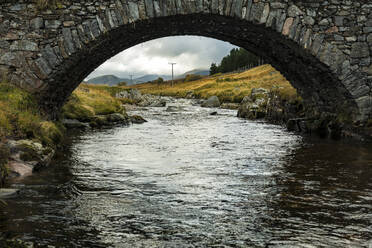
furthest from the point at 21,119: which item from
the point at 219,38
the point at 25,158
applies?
the point at 219,38

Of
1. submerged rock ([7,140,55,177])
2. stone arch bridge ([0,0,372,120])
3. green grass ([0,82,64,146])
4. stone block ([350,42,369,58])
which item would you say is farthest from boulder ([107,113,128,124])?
stone block ([350,42,369,58])

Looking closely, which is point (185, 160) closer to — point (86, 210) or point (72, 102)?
point (86, 210)

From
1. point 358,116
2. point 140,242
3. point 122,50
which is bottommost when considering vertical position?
point 140,242

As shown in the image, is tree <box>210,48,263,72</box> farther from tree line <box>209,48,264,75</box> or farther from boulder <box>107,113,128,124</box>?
boulder <box>107,113,128,124</box>

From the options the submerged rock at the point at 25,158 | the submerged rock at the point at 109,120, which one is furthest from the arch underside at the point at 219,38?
the submerged rock at the point at 109,120

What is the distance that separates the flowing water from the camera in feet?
16.5

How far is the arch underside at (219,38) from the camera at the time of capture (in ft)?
37.9

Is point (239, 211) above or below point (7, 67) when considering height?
below

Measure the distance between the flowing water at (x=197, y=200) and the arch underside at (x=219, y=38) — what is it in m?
2.35

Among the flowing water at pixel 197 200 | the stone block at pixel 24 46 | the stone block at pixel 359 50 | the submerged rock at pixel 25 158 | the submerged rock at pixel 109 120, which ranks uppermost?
the stone block at pixel 359 50

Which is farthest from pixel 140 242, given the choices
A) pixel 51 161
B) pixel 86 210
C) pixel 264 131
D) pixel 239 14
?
pixel 264 131

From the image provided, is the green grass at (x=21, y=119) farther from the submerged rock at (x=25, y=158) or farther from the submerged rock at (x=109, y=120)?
the submerged rock at (x=109, y=120)

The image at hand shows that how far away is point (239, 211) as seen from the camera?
20.3 ft

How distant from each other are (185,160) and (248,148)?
10.8ft
